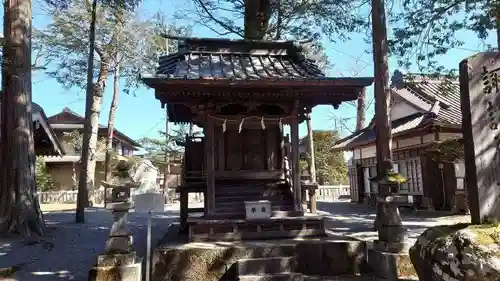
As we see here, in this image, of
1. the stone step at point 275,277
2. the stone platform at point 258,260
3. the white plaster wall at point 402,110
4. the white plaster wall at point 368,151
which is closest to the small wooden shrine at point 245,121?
the stone platform at point 258,260

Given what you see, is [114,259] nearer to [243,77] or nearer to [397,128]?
[243,77]

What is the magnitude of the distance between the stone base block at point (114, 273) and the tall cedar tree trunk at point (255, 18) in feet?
32.2

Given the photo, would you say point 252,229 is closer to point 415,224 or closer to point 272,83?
point 272,83

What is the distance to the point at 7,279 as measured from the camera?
6.70m

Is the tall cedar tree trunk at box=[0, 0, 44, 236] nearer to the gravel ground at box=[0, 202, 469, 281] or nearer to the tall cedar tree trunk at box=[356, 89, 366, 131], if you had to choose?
the gravel ground at box=[0, 202, 469, 281]

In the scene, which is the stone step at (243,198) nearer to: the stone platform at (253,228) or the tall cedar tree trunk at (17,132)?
the stone platform at (253,228)

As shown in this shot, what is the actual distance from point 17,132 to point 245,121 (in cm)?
645

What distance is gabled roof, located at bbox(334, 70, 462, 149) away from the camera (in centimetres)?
1470

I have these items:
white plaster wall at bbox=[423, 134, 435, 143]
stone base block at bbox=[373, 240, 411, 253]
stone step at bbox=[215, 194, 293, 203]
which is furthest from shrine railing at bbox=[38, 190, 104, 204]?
stone base block at bbox=[373, 240, 411, 253]

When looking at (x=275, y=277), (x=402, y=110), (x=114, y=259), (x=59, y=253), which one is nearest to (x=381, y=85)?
(x=275, y=277)

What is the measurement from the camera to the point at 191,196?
28.6 m

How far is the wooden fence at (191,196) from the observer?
Answer: 2642 cm

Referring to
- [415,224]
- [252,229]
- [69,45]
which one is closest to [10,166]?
[252,229]

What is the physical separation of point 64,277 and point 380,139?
7456 mm
